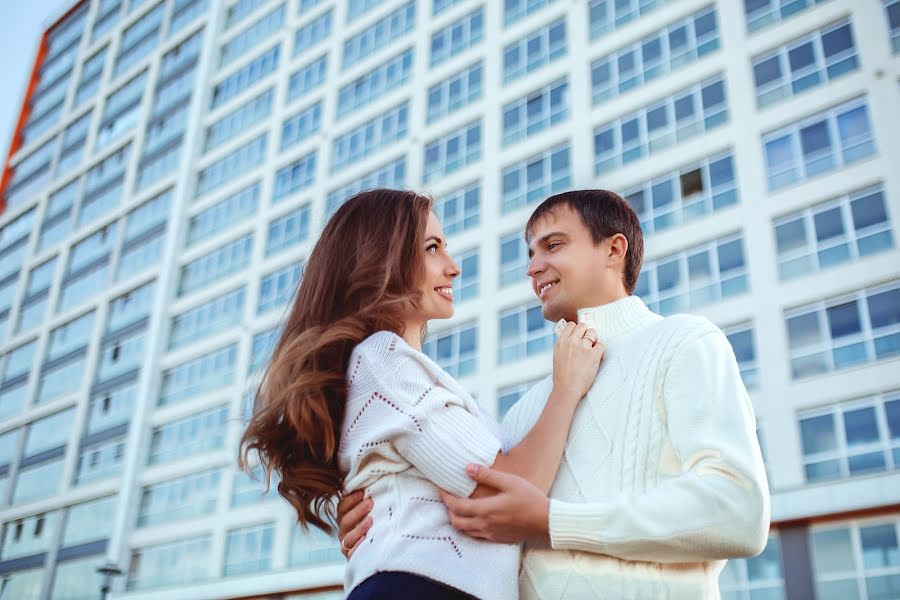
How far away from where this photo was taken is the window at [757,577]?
1650cm

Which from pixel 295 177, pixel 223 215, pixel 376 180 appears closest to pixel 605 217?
pixel 376 180

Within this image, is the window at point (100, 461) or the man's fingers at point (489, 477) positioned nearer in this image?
the man's fingers at point (489, 477)

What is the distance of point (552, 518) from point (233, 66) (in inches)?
1503

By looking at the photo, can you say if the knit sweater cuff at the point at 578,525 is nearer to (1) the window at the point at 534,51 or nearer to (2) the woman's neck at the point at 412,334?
(2) the woman's neck at the point at 412,334

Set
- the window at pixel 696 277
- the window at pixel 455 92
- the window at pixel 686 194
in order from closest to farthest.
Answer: the window at pixel 696 277 → the window at pixel 686 194 → the window at pixel 455 92

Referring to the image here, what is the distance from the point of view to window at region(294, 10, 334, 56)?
3425cm

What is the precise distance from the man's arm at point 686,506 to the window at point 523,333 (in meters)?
19.0

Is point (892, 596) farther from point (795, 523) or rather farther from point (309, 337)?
point (309, 337)

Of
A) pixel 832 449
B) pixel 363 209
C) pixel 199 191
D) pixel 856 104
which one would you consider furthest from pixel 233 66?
pixel 363 209

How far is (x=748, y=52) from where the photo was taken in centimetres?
2073

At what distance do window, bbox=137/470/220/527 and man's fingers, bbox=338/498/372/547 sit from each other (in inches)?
1070

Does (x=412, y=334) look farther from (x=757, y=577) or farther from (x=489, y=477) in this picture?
(x=757, y=577)

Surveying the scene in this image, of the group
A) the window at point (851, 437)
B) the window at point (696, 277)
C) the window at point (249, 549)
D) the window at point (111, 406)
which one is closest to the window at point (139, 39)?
the window at point (111, 406)

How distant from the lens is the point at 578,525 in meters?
2.65
